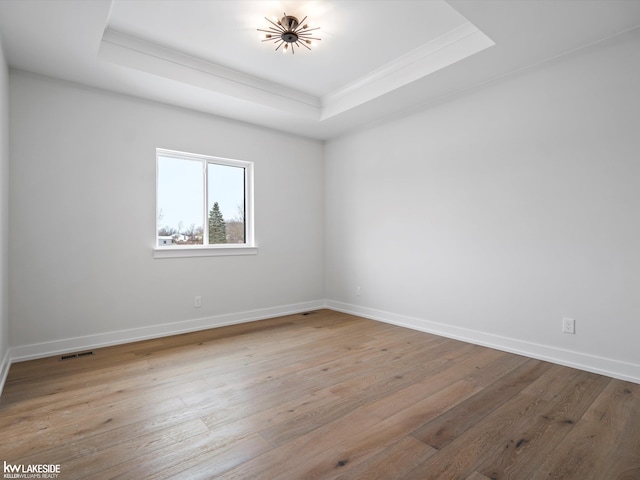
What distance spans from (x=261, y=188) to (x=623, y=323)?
12.9ft

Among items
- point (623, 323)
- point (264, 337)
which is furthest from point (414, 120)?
point (264, 337)

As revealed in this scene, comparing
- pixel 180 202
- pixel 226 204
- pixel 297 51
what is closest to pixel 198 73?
pixel 297 51

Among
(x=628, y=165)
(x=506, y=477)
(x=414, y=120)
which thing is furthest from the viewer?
(x=414, y=120)

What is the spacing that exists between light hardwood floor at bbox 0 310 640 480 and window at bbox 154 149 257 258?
132 centimetres

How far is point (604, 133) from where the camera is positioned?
270 cm

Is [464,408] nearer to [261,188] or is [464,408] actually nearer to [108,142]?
[261,188]

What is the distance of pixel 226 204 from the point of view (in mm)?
4430

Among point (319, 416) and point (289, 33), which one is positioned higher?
point (289, 33)

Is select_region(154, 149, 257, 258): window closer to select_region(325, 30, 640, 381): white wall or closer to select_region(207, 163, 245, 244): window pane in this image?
select_region(207, 163, 245, 244): window pane

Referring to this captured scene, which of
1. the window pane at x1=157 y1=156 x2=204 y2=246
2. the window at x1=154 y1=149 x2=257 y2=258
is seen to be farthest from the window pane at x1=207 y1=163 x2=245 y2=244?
the window pane at x1=157 y1=156 x2=204 y2=246

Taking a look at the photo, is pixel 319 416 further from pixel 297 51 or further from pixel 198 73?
pixel 198 73

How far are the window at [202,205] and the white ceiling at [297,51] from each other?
0.70 metres

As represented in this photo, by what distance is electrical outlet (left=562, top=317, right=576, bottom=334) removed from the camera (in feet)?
9.32

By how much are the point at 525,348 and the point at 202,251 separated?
3533 mm
